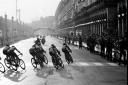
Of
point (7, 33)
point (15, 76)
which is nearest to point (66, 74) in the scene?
point (15, 76)

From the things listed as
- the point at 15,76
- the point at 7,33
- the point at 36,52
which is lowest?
the point at 15,76

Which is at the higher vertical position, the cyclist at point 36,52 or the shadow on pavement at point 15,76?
the cyclist at point 36,52

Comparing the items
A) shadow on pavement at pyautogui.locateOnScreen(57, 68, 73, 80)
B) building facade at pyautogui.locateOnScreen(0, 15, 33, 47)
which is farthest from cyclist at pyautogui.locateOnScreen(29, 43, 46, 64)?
building facade at pyautogui.locateOnScreen(0, 15, 33, 47)

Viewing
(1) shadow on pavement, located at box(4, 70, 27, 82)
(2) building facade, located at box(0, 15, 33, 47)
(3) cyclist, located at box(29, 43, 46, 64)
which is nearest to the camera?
(1) shadow on pavement, located at box(4, 70, 27, 82)

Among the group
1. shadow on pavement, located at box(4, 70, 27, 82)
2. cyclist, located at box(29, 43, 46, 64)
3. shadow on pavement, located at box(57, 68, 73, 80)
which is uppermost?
cyclist, located at box(29, 43, 46, 64)

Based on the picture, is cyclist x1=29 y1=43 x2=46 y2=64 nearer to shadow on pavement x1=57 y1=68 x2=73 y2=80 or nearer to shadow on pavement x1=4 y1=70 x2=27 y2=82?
shadow on pavement x1=4 y1=70 x2=27 y2=82

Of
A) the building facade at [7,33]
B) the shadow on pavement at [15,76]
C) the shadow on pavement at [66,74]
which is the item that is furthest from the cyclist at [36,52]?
the building facade at [7,33]

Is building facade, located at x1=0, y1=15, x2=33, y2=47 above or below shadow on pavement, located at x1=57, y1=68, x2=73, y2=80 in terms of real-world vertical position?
above

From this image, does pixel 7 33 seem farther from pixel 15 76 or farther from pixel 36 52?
pixel 15 76

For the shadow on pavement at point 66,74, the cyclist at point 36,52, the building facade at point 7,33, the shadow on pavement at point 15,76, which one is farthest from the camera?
the building facade at point 7,33

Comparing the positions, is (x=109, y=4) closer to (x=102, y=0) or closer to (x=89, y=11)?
(x=102, y=0)

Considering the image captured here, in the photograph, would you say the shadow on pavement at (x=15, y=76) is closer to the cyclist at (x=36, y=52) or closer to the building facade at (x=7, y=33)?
the cyclist at (x=36, y=52)

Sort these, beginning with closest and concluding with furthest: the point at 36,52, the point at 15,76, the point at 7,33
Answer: the point at 15,76, the point at 36,52, the point at 7,33

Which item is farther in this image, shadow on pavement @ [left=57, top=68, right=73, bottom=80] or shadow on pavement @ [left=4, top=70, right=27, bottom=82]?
shadow on pavement @ [left=57, top=68, right=73, bottom=80]
